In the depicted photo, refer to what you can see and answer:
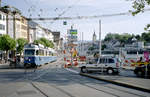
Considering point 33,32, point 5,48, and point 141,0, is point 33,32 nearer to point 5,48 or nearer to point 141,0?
point 5,48

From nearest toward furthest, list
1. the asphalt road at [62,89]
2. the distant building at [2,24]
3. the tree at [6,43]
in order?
the asphalt road at [62,89], the tree at [6,43], the distant building at [2,24]

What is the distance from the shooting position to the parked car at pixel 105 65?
2336 centimetres

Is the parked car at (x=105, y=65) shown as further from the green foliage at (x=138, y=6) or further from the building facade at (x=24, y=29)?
the building facade at (x=24, y=29)

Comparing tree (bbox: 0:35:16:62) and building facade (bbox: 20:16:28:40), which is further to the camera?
building facade (bbox: 20:16:28:40)

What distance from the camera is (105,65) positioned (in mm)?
23562

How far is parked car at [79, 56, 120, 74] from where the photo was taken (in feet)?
76.6

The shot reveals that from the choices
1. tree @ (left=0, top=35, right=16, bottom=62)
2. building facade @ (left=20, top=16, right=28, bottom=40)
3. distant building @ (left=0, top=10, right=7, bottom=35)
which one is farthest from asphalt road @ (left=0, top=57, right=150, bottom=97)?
building facade @ (left=20, top=16, right=28, bottom=40)

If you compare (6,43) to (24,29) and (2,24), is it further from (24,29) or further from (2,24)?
(24,29)

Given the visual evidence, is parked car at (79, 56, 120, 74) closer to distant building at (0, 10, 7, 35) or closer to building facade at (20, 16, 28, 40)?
distant building at (0, 10, 7, 35)

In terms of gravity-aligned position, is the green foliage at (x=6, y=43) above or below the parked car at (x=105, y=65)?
above

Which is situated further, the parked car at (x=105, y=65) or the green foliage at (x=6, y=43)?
the green foliage at (x=6, y=43)

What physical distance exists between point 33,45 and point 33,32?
6594 cm

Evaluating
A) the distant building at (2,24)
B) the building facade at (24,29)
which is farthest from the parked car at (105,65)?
the building facade at (24,29)

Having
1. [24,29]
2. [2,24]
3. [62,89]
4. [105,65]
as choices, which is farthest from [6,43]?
[62,89]
